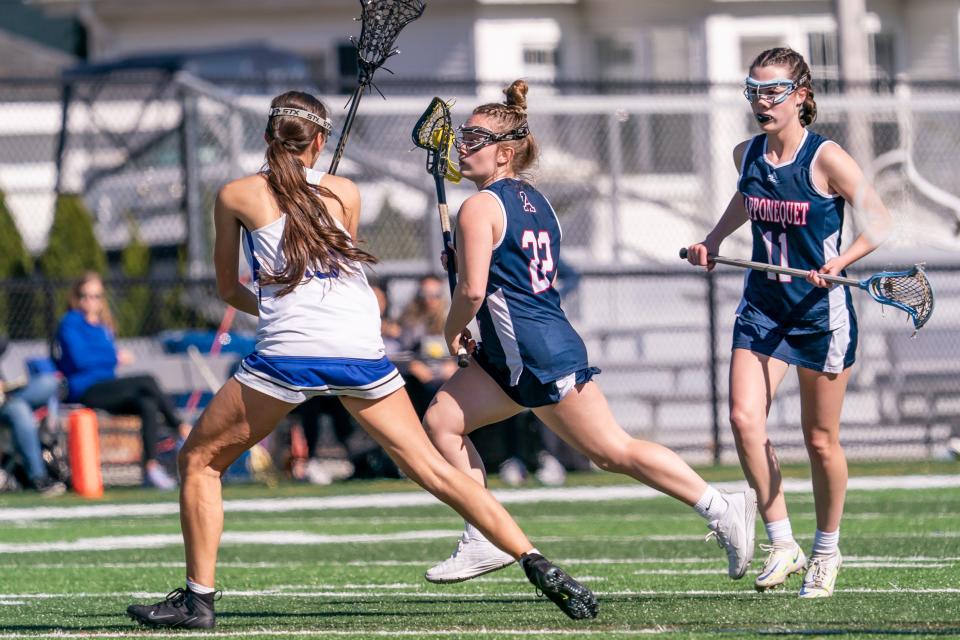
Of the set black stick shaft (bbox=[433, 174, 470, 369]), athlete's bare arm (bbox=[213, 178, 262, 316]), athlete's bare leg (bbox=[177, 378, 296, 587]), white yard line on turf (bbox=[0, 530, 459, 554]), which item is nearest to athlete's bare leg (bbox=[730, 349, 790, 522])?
black stick shaft (bbox=[433, 174, 470, 369])

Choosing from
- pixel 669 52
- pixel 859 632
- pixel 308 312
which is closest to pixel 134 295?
pixel 669 52

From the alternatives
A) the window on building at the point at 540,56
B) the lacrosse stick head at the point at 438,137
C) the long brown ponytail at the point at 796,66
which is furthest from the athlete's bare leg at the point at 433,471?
the window on building at the point at 540,56

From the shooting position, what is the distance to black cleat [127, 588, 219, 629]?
594 centimetres

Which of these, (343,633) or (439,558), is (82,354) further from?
(343,633)

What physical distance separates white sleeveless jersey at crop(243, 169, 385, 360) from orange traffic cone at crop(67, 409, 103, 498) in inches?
332

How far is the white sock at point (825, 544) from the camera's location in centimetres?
669

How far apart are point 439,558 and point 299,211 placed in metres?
3.43

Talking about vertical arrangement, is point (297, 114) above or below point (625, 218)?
above

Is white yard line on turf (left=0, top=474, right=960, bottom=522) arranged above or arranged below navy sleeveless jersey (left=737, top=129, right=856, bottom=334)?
below

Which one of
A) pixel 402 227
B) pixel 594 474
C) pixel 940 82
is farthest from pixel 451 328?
pixel 940 82

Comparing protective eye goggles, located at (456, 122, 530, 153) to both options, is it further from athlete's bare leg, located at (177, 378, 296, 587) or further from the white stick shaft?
athlete's bare leg, located at (177, 378, 296, 587)

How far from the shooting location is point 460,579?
6664mm

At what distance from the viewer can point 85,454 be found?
551 inches

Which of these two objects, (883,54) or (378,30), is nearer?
(378,30)
